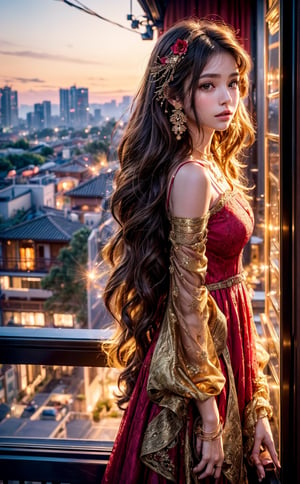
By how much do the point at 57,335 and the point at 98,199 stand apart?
1585mm

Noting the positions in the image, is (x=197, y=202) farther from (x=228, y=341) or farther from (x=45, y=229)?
(x=45, y=229)

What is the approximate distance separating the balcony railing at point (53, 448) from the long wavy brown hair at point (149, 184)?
0.50 metres

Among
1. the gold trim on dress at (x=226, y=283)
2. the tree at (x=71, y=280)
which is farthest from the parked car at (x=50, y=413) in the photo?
the gold trim on dress at (x=226, y=283)

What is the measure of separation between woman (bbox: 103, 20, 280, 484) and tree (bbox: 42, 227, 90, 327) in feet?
6.94

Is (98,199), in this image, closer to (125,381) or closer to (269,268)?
(269,268)

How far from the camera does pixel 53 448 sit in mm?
1936

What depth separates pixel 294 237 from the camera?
1082 millimetres

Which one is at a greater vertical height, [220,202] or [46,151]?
[46,151]

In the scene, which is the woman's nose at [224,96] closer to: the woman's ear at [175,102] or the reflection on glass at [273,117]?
the woman's ear at [175,102]

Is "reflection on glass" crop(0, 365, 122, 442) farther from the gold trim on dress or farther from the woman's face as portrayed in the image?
the woman's face

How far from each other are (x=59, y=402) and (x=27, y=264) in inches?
30.9

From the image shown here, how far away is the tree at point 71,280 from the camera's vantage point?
349 cm

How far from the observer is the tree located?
3490mm

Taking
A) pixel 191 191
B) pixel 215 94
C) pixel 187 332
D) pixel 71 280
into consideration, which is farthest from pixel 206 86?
pixel 71 280
